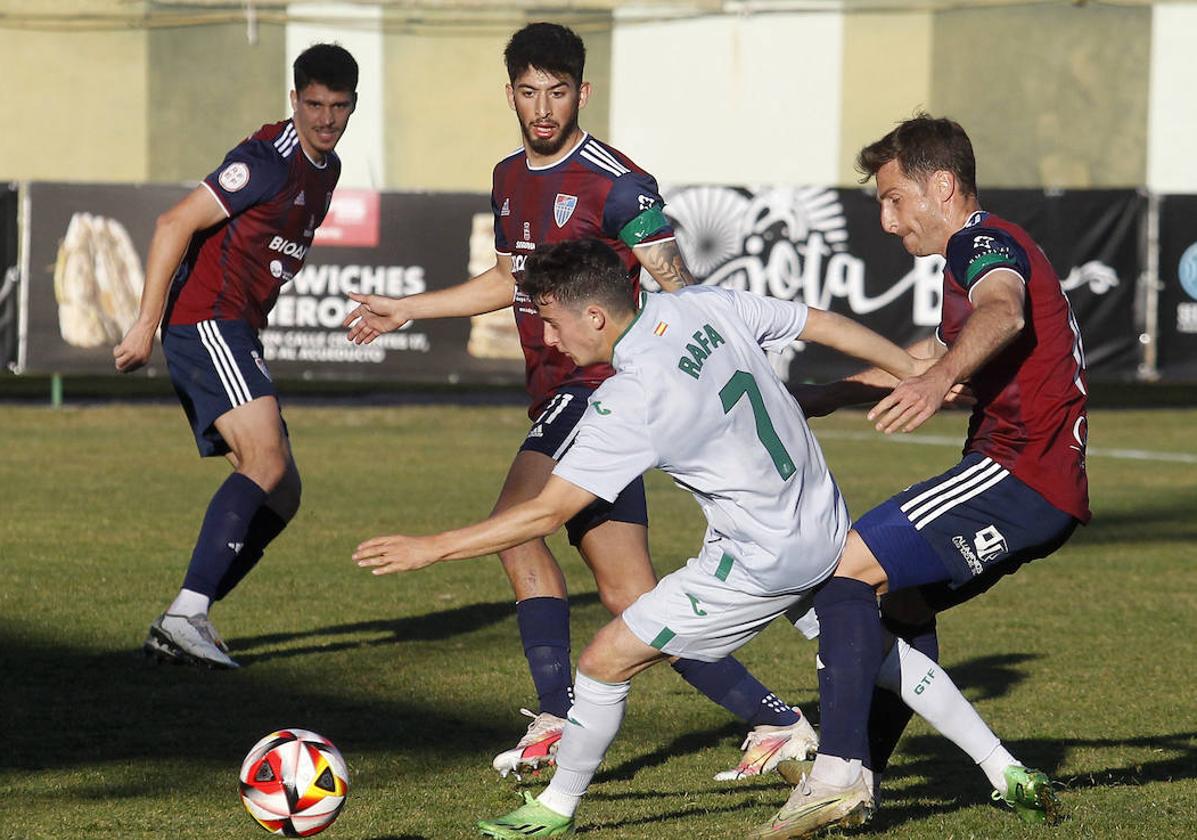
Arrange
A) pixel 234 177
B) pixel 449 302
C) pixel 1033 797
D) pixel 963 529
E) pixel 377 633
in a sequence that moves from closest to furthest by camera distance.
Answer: pixel 1033 797, pixel 963 529, pixel 449 302, pixel 234 177, pixel 377 633

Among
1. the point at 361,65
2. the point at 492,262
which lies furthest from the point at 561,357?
the point at 361,65

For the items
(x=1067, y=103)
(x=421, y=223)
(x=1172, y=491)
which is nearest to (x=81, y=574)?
(x=1172, y=491)

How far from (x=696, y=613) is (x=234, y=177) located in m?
3.60

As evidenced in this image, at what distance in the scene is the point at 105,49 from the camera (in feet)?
83.3

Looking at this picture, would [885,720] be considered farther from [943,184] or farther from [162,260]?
[162,260]

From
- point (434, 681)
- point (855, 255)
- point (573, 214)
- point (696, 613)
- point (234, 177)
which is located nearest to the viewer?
point (696, 613)

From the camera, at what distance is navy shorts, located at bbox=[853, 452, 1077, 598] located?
517 centimetres

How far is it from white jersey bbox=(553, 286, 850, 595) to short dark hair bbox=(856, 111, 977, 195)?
2.54 feet

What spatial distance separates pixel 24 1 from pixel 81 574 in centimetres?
A: 1785

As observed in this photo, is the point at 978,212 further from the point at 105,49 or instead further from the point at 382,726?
the point at 105,49

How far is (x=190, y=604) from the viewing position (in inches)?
293

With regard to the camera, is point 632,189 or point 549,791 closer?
point 549,791

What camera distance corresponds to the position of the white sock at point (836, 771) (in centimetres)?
486

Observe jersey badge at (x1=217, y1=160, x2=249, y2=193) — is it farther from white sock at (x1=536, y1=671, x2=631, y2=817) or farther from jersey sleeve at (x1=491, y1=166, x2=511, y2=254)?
white sock at (x1=536, y1=671, x2=631, y2=817)
